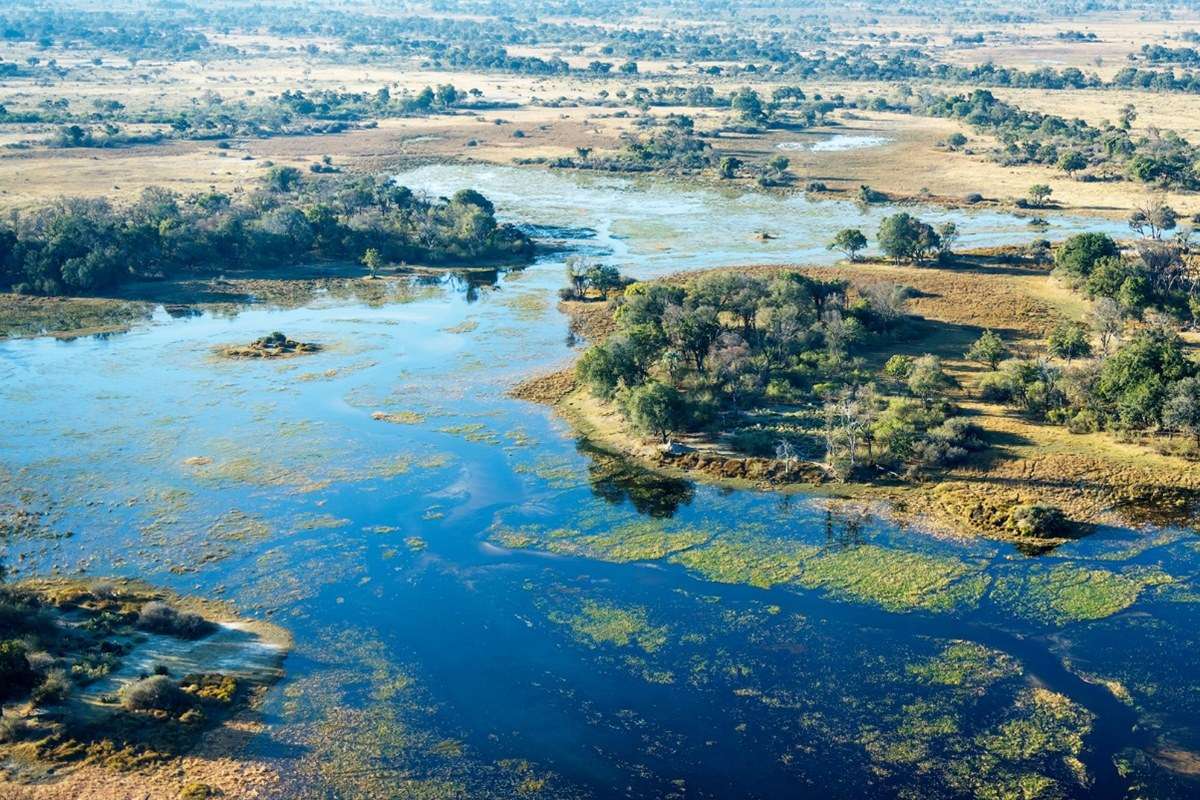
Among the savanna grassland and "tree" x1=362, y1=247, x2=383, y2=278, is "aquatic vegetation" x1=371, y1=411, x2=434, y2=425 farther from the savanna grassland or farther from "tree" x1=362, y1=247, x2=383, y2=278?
"tree" x1=362, y1=247, x2=383, y2=278

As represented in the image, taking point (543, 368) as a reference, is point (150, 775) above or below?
below

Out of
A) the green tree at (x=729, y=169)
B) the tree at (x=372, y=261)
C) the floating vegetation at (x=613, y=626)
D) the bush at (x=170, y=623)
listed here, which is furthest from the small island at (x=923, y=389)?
the green tree at (x=729, y=169)

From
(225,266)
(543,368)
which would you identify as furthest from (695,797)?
(225,266)

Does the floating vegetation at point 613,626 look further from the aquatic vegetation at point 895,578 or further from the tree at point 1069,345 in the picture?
the tree at point 1069,345

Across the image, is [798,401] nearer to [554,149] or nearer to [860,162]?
[860,162]

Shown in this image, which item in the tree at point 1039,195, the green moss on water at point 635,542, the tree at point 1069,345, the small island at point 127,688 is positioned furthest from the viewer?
the tree at point 1039,195

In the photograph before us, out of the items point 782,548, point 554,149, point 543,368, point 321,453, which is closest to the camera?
point 782,548
